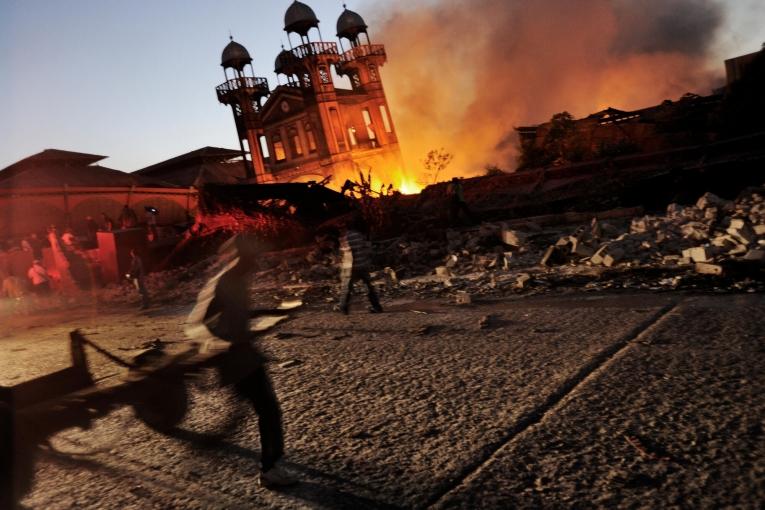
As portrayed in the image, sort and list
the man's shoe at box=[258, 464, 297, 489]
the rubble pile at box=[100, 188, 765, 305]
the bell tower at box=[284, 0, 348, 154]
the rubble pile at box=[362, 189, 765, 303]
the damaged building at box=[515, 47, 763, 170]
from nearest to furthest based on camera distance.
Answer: the man's shoe at box=[258, 464, 297, 489] < the rubble pile at box=[362, 189, 765, 303] < the rubble pile at box=[100, 188, 765, 305] < the damaged building at box=[515, 47, 763, 170] < the bell tower at box=[284, 0, 348, 154]

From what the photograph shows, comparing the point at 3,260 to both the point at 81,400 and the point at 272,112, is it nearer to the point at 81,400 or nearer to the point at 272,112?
the point at 81,400

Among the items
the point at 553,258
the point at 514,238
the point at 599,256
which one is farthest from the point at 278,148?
the point at 599,256

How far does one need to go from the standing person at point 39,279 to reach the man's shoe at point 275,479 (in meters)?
16.8

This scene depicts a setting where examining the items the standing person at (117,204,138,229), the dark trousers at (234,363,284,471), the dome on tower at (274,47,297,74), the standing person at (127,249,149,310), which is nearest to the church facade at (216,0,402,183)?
the dome on tower at (274,47,297,74)

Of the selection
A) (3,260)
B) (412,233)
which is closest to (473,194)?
(412,233)

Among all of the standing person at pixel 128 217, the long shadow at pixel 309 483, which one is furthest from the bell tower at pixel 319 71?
the long shadow at pixel 309 483

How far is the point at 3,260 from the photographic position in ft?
55.4

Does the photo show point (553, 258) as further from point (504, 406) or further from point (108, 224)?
point (108, 224)

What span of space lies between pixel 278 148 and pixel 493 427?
37.0 metres

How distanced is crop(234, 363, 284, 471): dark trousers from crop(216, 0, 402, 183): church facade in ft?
102

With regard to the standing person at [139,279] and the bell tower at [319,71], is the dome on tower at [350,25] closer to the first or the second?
the bell tower at [319,71]

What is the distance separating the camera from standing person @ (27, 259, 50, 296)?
51.3ft

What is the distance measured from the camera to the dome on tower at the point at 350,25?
3572 cm

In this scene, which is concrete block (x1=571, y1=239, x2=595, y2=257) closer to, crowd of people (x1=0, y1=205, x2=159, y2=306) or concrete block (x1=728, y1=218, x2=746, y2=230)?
concrete block (x1=728, y1=218, x2=746, y2=230)
